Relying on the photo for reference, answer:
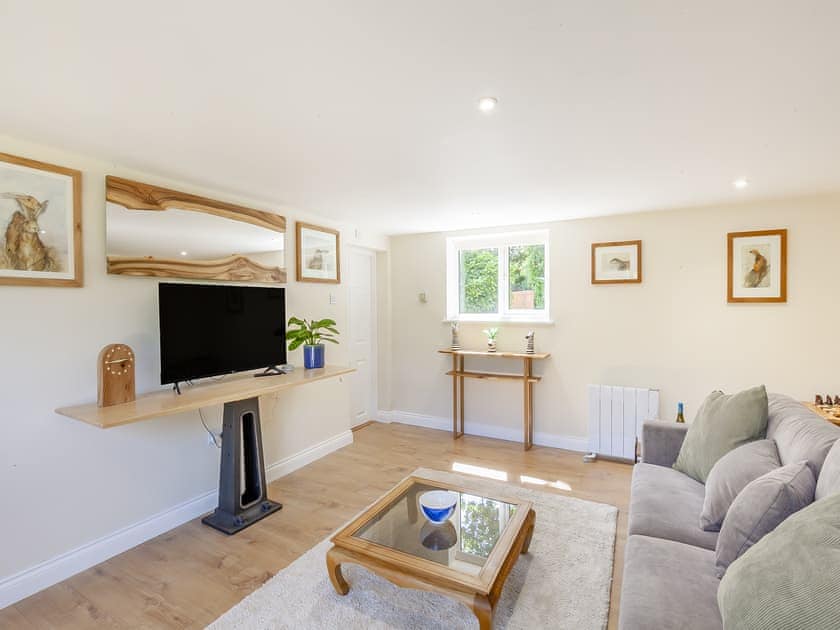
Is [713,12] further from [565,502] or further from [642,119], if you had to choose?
[565,502]

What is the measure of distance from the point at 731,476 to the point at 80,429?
3205 millimetres

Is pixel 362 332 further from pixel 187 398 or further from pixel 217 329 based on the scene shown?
pixel 187 398

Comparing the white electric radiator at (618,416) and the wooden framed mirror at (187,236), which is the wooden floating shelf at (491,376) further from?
the wooden framed mirror at (187,236)

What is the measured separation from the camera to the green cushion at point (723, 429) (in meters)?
2.07

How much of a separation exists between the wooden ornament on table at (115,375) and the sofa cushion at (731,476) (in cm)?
288

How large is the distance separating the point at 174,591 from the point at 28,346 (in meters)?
1.44

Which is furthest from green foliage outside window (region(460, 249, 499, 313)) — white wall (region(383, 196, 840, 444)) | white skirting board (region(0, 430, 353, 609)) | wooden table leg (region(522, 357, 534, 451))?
white skirting board (region(0, 430, 353, 609))

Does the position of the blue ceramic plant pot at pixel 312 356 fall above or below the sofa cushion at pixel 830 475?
above

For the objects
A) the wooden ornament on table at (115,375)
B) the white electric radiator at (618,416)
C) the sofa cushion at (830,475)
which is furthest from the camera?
the white electric radiator at (618,416)

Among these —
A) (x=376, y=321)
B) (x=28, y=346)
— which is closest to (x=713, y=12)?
(x=28, y=346)

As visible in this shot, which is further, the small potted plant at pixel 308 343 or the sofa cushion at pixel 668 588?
the small potted plant at pixel 308 343

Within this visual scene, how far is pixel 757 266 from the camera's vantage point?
332cm

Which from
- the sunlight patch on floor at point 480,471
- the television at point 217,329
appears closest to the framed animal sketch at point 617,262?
the sunlight patch on floor at point 480,471

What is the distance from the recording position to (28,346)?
2.10 metres
